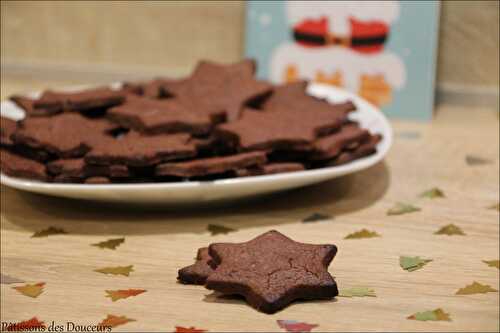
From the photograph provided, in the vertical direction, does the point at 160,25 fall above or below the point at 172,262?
above

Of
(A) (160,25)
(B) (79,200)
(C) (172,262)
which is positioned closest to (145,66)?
(A) (160,25)

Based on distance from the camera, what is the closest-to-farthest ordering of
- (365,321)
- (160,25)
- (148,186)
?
(365,321)
(148,186)
(160,25)

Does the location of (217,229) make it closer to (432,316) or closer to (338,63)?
(432,316)

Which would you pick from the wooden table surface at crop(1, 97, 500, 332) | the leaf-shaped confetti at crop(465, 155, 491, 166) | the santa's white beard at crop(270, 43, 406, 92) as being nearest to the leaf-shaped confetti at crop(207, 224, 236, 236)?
the wooden table surface at crop(1, 97, 500, 332)

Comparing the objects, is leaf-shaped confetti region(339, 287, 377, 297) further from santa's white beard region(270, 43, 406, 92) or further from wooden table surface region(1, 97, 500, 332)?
santa's white beard region(270, 43, 406, 92)

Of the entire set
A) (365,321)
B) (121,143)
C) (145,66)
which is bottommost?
(365,321)

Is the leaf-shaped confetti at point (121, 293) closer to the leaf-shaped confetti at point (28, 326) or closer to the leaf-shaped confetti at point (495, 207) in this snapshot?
the leaf-shaped confetti at point (28, 326)

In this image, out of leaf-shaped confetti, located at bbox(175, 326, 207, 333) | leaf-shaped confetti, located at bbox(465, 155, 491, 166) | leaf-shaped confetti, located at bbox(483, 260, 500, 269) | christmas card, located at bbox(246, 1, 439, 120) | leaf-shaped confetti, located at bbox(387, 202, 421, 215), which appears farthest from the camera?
christmas card, located at bbox(246, 1, 439, 120)

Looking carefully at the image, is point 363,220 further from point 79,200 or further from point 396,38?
point 396,38
